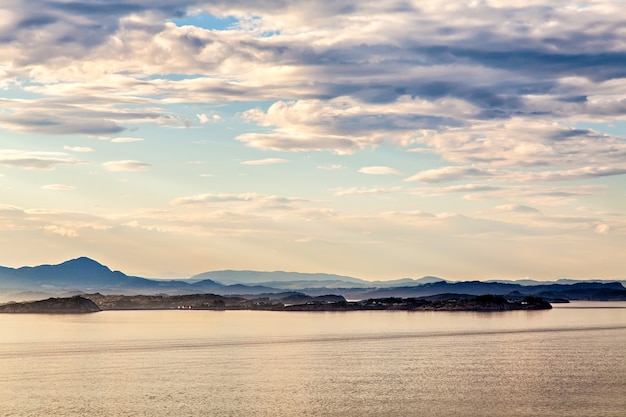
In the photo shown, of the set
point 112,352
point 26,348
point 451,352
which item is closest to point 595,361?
point 451,352

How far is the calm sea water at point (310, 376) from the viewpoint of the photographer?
8012cm

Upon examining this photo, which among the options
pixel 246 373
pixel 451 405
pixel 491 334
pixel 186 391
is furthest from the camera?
pixel 491 334

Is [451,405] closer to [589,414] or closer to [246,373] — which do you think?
[589,414]

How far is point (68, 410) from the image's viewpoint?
78.6 metres

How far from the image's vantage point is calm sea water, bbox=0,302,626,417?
263 feet

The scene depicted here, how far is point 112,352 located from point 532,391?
70.4 meters

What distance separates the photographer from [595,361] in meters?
123

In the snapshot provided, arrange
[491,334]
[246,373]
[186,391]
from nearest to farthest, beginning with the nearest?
[186,391]
[246,373]
[491,334]

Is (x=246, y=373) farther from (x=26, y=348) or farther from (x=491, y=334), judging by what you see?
(x=491, y=334)

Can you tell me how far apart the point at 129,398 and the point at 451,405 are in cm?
3193

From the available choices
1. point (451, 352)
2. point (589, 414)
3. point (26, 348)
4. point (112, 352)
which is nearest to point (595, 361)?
point (451, 352)

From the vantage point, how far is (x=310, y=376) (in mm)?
103375

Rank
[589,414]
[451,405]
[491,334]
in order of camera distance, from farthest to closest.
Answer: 1. [491,334]
2. [451,405]
3. [589,414]

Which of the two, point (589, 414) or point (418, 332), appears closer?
point (589, 414)
